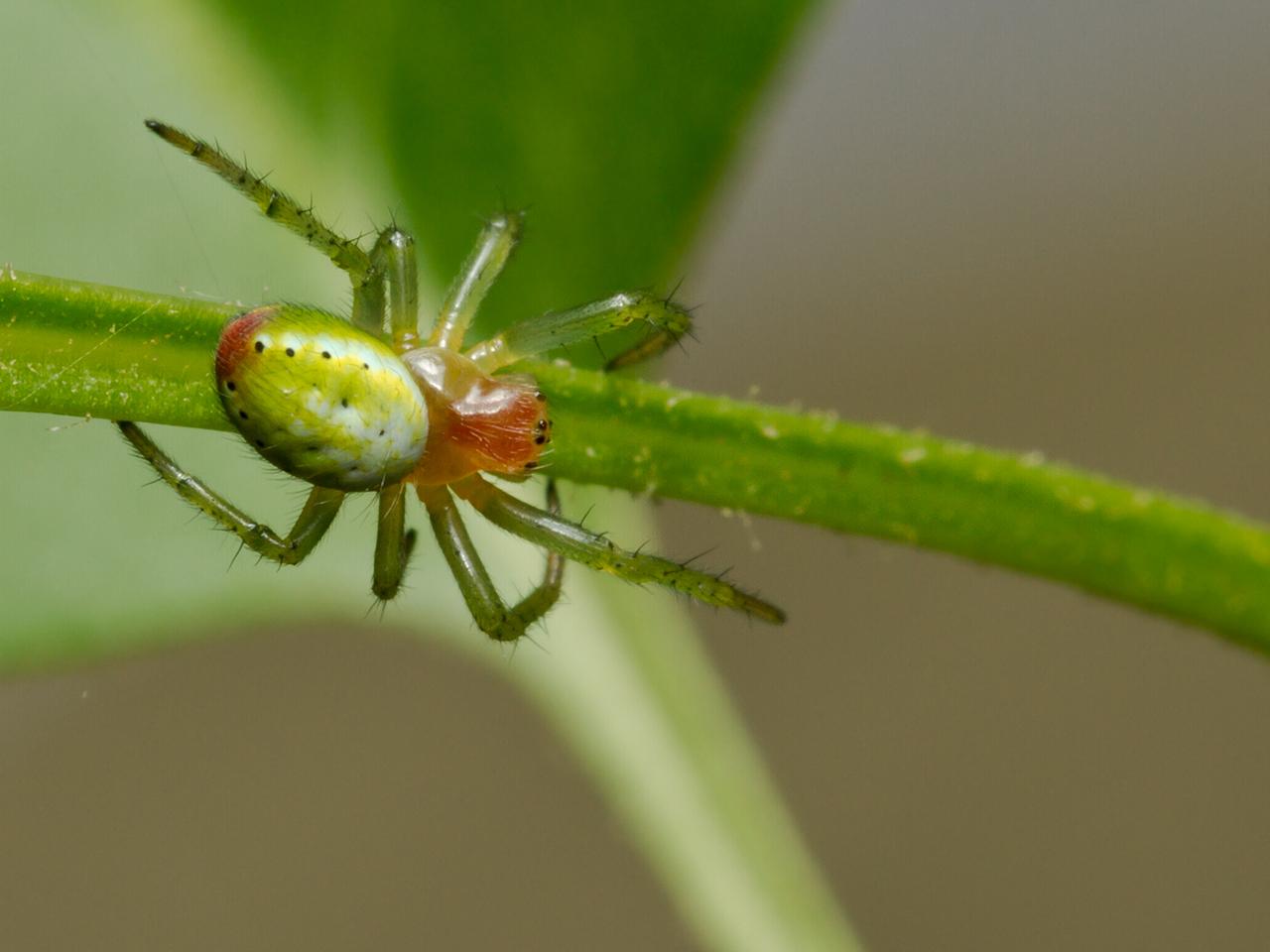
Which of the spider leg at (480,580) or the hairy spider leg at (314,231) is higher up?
the hairy spider leg at (314,231)

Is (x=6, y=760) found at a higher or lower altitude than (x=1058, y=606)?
lower

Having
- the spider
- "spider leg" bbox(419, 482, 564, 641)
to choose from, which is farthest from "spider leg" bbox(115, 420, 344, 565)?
"spider leg" bbox(419, 482, 564, 641)

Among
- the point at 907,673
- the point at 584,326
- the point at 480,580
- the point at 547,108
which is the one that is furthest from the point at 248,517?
the point at 907,673

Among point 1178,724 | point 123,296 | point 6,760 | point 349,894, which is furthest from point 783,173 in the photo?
point 123,296

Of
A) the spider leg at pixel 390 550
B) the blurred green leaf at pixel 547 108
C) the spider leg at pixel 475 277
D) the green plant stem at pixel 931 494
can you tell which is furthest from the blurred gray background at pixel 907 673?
the green plant stem at pixel 931 494

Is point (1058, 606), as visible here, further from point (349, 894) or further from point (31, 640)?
point (31, 640)

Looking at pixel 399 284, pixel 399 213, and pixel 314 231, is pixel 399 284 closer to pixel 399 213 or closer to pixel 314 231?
pixel 314 231

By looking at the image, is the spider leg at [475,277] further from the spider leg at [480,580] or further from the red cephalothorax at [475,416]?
the spider leg at [480,580]
